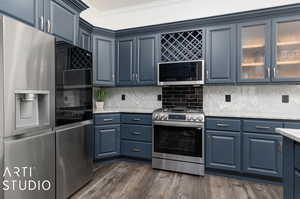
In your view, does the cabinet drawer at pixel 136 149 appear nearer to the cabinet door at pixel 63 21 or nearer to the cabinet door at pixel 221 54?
the cabinet door at pixel 221 54

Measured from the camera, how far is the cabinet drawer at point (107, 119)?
2.68 meters

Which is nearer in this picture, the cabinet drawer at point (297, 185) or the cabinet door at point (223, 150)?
the cabinet drawer at point (297, 185)

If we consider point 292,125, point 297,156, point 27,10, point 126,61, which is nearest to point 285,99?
point 292,125

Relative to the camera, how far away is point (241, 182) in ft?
7.20

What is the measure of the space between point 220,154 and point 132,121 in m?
1.47

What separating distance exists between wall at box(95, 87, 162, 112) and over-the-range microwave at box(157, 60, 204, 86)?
1.73ft

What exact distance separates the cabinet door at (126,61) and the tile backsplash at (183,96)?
0.68 meters

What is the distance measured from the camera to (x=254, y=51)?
7.93 feet

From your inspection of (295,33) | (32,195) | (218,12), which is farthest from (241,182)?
(218,12)

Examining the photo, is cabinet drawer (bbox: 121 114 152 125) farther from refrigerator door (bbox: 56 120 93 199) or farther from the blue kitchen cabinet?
the blue kitchen cabinet

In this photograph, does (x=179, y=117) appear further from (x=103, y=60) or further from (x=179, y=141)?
(x=103, y=60)

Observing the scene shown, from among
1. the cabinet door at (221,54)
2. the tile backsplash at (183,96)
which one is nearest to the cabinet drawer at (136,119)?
the tile backsplash at (183,96)

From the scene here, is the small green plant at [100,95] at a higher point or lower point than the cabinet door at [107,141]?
higher

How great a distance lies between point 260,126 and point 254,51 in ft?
3.69
